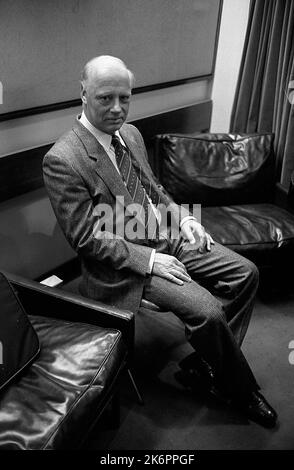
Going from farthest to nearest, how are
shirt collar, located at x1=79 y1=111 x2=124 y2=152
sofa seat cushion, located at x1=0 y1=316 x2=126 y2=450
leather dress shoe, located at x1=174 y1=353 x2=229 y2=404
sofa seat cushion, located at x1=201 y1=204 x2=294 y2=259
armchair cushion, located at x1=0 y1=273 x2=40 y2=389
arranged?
sofa seat cushion, located at x1=201 y1=204 x2=294 y2=259 → leather dress shoe, located at x1=174 y1=353 x2=229 y2=404 → shirt collar, located at x1=79 y1=111 x2=124 y2=152 → armchair cushion, located at x1=0 y1=273 x2=40 y2=389 → sofa seat cushion, located at x1=0 y1=316 x2=126 y2=450

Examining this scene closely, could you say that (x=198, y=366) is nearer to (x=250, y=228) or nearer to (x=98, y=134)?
(x=250, y=228)

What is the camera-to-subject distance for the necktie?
1.68 m

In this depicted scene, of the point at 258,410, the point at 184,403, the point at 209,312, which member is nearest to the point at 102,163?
the point at 209,312

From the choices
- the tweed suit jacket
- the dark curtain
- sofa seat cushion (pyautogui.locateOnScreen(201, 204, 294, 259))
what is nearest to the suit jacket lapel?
the tweed suit jacket

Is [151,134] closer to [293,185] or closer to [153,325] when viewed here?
[293,185]

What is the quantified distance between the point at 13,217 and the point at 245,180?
4.23 feet

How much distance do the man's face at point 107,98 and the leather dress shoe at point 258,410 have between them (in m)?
1.18

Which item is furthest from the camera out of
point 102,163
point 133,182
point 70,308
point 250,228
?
point 250,228

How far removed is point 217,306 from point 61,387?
0.63m

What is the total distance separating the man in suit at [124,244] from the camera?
4.91 ft

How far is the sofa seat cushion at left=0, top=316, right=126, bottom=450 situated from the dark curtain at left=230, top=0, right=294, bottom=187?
167cm

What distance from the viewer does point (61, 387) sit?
1.23 metres

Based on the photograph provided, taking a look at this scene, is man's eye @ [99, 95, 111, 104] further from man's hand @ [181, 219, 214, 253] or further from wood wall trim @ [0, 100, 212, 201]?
man's hand @ [181, 219, 214, 253]

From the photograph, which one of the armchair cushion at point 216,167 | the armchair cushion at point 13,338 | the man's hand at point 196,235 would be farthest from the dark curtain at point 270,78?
the armchair cushion at point 13,338
